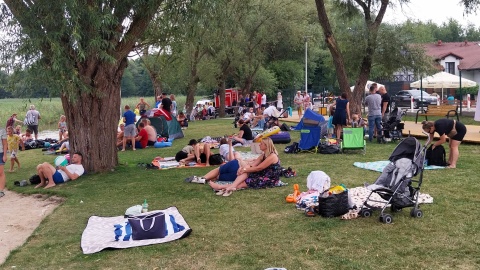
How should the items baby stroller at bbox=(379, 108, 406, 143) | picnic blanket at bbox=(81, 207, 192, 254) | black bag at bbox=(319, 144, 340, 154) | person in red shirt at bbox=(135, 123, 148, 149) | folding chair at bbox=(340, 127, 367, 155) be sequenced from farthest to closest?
person in red shirt at bbox=(135, 123, 148, 149) < baby stroller at bbox=(379, 108, 406, 143) < black bag at bbox=(319, 144, 340, 154) < folding chair at bbox=(340, 127, 367, 155) < picnic blanket at bbox=(81, 207, 192, 254)

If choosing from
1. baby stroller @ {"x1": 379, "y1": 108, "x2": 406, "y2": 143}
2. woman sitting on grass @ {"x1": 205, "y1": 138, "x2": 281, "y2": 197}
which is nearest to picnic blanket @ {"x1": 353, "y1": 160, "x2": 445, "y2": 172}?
woman sitting on grass @ {"x1": 205, "y1": 138, "x2": 281, "y2": 197}

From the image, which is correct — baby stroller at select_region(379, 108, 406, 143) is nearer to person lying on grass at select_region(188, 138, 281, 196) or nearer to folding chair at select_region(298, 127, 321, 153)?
folding chair at select_region(298, 127, 321, 153)

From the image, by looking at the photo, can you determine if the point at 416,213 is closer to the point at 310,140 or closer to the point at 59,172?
the point at 310,140

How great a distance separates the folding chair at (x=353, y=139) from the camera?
12.1 meters

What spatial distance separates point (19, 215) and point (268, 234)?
4.39 metres

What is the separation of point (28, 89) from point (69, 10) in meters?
1.97

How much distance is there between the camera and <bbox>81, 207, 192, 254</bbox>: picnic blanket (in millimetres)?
5727

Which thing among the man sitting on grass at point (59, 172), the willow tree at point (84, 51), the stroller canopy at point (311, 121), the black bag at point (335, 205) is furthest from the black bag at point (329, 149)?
the black bag at point (335, 205)

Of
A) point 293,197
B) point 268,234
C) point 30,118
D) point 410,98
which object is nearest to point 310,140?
point 293,197

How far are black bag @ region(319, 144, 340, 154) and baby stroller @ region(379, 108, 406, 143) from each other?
7.65 ft

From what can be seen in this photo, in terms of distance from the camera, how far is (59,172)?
10.5 m

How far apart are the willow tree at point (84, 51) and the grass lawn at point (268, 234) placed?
2088 mm

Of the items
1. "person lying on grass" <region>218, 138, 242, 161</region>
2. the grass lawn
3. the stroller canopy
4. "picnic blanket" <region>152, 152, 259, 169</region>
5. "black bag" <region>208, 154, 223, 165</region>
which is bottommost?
the grass lawn

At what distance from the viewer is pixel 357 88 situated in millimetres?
19641
